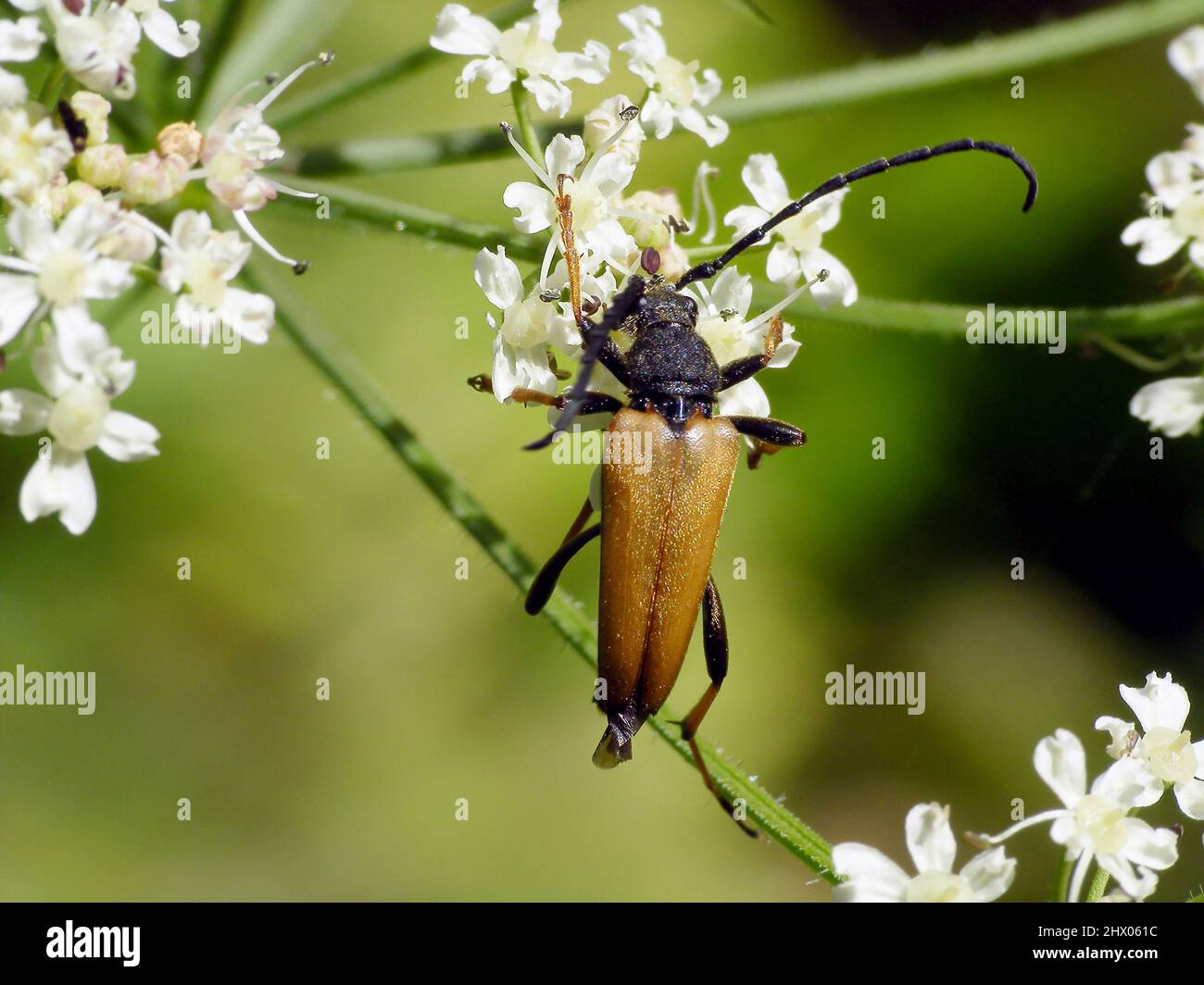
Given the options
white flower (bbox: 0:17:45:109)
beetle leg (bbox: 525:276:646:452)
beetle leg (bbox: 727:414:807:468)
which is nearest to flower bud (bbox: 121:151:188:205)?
white flower (bbox: 0:17:45:109)

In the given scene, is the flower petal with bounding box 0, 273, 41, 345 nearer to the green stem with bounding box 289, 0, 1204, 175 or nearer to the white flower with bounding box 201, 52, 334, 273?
the white flower with bounding box 201, 52, 334, 273

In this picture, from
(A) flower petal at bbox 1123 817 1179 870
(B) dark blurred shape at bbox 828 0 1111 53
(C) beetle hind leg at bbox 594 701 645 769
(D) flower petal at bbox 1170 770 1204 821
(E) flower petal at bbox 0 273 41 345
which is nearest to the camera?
(E) flower petal at bbox 0 273 41 345

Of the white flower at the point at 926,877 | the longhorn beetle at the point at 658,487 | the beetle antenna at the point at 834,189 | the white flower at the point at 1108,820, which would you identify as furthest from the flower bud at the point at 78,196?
the white flower at the point at 1108,820

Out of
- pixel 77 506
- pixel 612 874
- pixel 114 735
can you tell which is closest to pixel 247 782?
pixel 114 735

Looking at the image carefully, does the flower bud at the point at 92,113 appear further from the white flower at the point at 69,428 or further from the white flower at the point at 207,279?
the white flower at the point at 69,428
